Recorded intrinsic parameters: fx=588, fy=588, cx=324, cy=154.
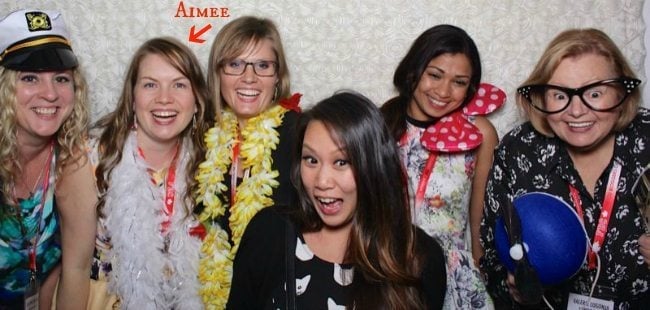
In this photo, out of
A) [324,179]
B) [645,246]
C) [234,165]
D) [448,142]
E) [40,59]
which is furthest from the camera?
[234,165]

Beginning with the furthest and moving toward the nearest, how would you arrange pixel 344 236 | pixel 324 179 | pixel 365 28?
pixel 365 28, pixel 344 236, pixel 324 179

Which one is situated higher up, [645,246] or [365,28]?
[365,28]

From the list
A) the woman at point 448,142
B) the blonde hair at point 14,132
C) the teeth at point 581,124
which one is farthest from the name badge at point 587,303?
the blonde hair at point 14,132

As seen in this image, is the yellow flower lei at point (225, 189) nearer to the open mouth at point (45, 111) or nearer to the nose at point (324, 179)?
the open mouth at point (45, 111)

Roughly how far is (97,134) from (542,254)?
1.60m

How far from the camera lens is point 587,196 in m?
1.83

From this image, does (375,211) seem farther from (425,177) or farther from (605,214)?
(605,214)

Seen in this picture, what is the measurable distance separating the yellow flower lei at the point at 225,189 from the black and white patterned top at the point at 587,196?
0.79 m

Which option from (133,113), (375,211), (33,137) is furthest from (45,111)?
(375,211)

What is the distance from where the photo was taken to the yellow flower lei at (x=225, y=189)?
2064 mm

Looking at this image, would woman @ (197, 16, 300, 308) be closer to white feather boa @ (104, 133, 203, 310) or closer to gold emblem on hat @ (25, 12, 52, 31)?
white feather boa @ (104, 133, 203, 310)

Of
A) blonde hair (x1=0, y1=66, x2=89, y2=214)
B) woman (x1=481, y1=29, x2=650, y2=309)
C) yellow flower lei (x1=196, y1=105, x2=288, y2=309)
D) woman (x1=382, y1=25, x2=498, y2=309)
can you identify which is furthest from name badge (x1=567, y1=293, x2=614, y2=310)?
blonde hair (x1=0, y1=66, x2=89, y2=214)

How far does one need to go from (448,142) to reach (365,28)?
27.9 inches

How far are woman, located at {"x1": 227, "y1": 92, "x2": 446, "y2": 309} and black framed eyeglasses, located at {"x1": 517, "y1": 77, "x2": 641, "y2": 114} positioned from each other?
25.1 inches
